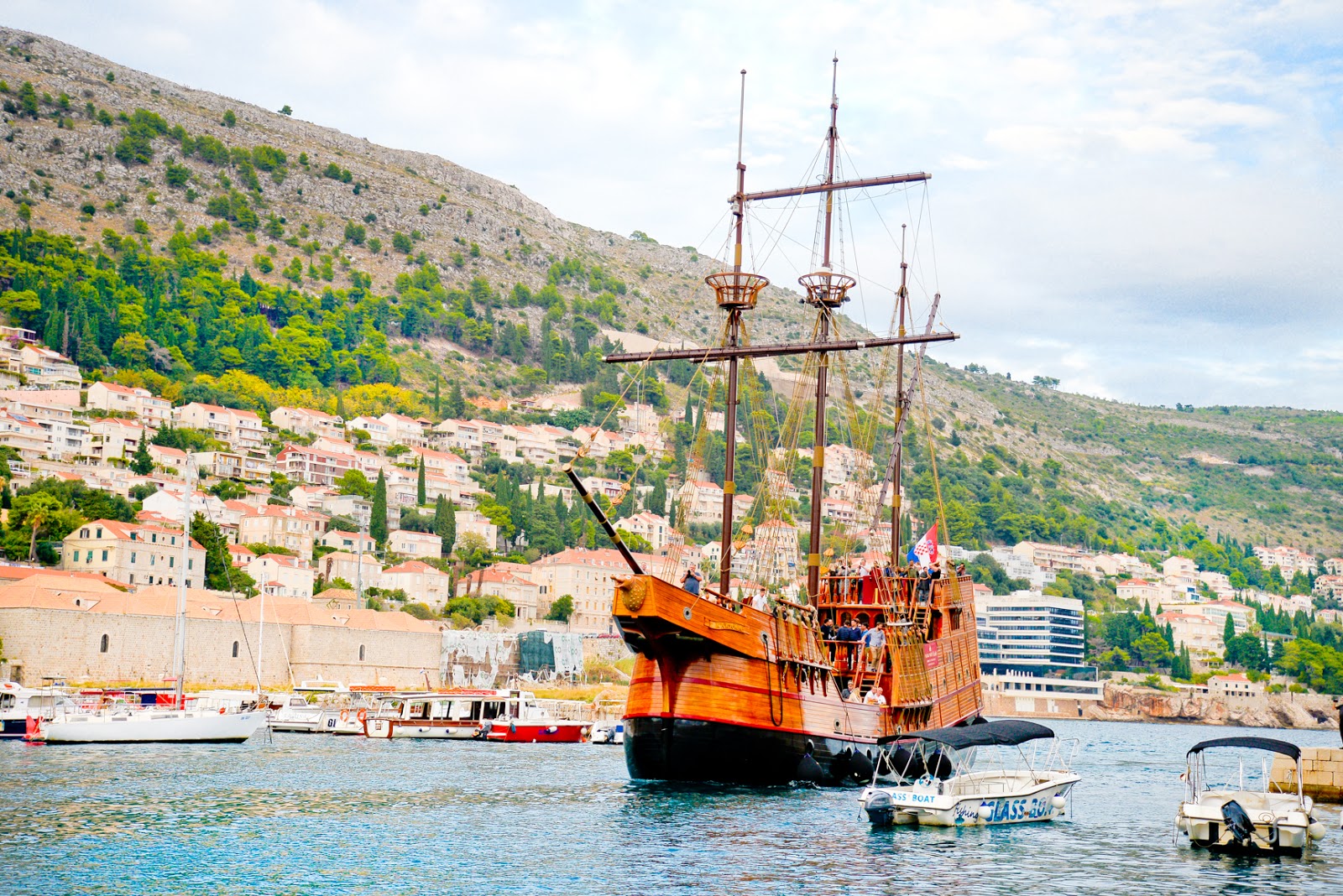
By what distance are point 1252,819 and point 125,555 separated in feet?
273

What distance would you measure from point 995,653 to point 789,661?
123 m

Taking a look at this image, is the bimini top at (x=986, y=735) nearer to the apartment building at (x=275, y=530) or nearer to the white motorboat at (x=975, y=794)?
the white motorboat at (x=975, y=794)

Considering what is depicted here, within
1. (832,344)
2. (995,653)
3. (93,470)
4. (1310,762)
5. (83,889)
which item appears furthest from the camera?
(995,653)

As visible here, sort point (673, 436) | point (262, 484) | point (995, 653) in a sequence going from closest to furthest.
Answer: point (262, 484) < point (995, 653) < point (673, 436)

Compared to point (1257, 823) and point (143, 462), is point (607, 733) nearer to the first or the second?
point (1257, 823)

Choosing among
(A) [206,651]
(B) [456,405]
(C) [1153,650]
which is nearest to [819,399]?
(A) [206,651]

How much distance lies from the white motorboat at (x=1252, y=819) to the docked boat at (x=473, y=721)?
44.2 m

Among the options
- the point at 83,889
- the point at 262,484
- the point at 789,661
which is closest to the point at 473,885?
the point at 83,889

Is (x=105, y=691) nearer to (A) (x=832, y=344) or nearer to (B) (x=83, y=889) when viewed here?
(A) (x=832, y=344)

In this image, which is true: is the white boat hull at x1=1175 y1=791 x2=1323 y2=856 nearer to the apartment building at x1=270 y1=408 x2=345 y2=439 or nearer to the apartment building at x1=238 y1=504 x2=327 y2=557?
the apartment building at x1=238 y1=504 x2=327 y2=557

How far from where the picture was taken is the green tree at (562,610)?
11462 cm

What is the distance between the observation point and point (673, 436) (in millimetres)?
189625

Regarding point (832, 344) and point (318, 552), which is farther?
point (318, 552)

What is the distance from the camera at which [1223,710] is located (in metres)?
133
